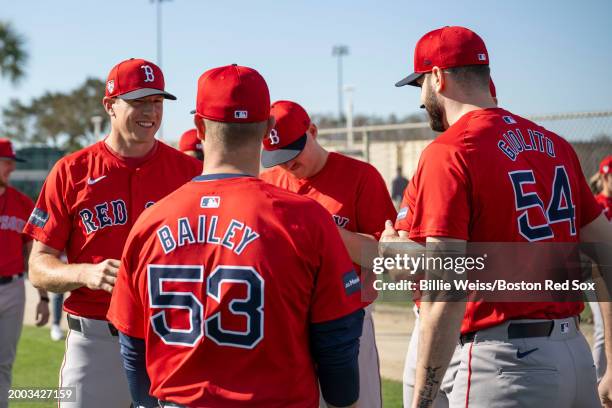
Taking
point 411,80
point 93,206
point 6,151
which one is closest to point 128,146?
point 93,206

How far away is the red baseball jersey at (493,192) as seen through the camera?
3.09 metres

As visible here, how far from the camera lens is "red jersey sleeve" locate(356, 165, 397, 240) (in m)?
4.78

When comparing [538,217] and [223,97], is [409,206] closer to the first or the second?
[538,217]

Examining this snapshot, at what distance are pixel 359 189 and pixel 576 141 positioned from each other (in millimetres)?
7074

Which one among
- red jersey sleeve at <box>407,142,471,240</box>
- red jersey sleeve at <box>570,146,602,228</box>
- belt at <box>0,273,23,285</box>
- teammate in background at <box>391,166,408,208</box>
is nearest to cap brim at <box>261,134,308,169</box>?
red jersey sleeve at <box>407,142,471,240</box>

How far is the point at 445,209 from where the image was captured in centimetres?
306

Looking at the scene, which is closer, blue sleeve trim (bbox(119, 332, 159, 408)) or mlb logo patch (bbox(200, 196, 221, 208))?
mlb logo patch (bbox(200, 196, 221, 208))

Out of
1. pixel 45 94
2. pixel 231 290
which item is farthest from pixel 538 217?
pixel 45 94

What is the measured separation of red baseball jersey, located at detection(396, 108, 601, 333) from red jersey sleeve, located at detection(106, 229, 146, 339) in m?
1.14

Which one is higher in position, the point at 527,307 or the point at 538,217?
the point at 538,217

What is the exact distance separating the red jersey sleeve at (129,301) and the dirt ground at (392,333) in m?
5.95

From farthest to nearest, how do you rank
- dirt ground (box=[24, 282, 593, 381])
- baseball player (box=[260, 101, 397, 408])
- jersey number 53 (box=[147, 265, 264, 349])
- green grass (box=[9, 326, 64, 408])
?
dirt ground (box=[24, 282, 593, 381]) < green grass (box=[9, 326, 64, 408]) < baseball player (box=[260, 101, 397, 408]) < jersey number 53 (box=[147, 265, 264, 349])

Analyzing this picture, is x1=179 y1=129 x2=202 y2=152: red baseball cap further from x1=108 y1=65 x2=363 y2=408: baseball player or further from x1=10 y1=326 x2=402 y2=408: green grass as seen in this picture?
x1=108 y1=65 x2=363 y2=408: baseball player

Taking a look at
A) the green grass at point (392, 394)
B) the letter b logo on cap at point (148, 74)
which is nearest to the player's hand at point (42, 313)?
the letter b logo on cap at point (148, 74)
